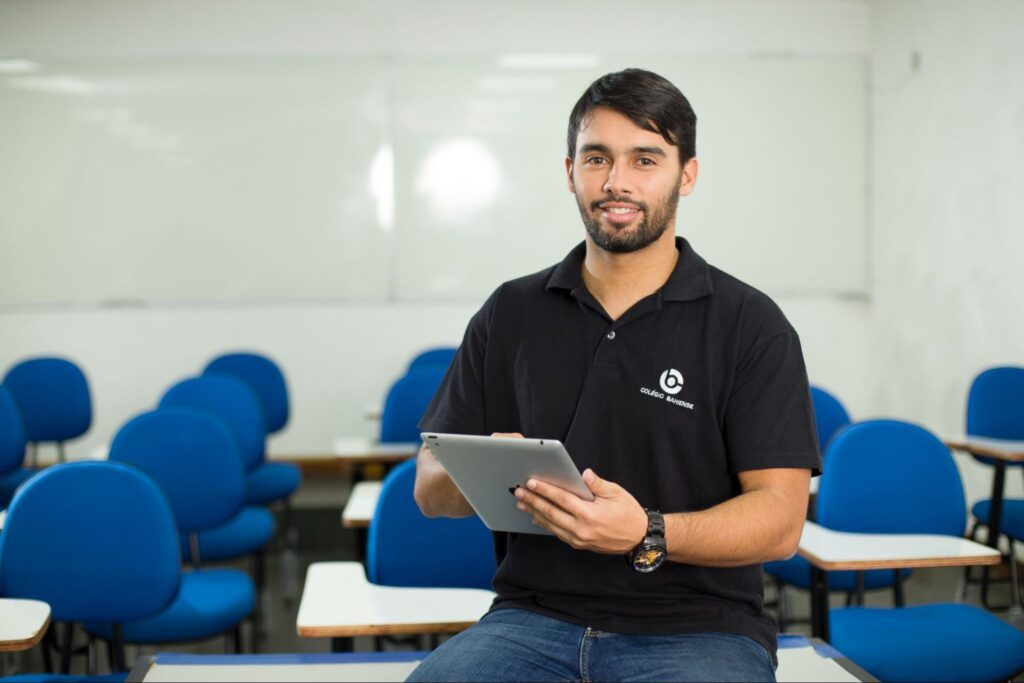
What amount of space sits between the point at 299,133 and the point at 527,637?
16.8ft

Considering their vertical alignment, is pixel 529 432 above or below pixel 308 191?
below

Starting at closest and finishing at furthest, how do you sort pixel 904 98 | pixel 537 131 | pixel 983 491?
pixel 983 491
pixel 904 98
pixel 537 131

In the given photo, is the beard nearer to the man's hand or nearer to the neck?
the neck

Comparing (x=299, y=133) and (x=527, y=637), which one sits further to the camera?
(x=299, y=133)

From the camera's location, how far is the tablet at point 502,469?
142 cm

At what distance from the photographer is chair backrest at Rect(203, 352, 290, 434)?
5367 millimetres

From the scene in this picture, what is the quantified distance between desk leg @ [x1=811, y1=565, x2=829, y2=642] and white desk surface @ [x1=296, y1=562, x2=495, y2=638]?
87cm

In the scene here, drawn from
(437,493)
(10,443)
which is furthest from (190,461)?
(437,493)

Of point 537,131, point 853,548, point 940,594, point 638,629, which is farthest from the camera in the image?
point 537,131

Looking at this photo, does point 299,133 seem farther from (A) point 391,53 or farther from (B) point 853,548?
(B) point 853,548

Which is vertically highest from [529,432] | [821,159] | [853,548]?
[821,159]

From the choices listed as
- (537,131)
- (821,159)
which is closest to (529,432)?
(537,131)

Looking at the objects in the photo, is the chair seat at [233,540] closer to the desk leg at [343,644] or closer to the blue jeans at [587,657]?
the desk leg at [343,644]

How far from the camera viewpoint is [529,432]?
1.78m
